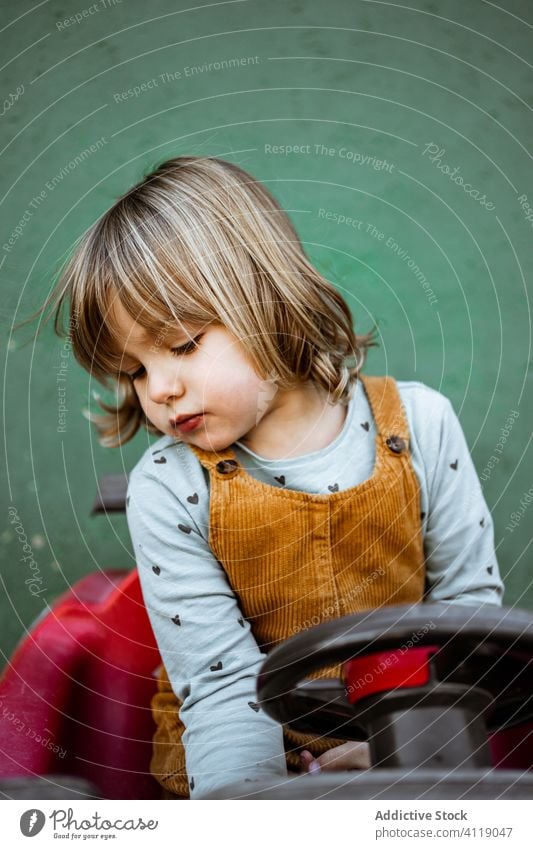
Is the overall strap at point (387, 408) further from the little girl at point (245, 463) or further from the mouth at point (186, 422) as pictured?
the mouth at point (186, 422)

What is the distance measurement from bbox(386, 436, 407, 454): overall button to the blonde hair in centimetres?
6

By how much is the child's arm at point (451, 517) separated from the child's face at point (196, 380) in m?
0.15

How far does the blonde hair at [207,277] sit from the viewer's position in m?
0.65

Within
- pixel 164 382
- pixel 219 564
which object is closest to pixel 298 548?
pixel 219 564

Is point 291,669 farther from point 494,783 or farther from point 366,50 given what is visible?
point 366,50

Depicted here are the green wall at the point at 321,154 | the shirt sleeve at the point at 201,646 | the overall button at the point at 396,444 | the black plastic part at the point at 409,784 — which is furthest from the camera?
the green wall at the point at 321,154

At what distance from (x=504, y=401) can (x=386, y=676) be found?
54cm

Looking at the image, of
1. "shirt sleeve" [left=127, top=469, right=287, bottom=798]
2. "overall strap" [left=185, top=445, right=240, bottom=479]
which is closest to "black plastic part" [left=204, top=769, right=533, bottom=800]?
"shirt sleeve" [left=127, top=469, right=287, bottom=798]

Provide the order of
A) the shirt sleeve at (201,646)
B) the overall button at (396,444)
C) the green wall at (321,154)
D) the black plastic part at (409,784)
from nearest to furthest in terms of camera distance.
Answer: the black plastic part at (409,784), the shirt sleeve at (201,646), the overall button at (396,444), the green wall at (321,154)

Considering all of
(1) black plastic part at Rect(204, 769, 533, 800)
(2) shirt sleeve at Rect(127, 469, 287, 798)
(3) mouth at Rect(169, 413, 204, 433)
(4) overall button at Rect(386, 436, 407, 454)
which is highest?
(3) mouth at Rect(169, 413, 204, 433)

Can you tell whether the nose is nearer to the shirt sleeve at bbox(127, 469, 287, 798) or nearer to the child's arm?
the shirt sleeve at bbox(127, 469, 287, 798)

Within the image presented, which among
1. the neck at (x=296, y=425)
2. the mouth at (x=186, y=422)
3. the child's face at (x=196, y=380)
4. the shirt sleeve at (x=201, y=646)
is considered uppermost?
the child's face at (x=196, y=380)

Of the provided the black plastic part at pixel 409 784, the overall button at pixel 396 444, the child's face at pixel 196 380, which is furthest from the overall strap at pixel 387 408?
the black plastic part at pixel 409 784

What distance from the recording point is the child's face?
2.08ft
